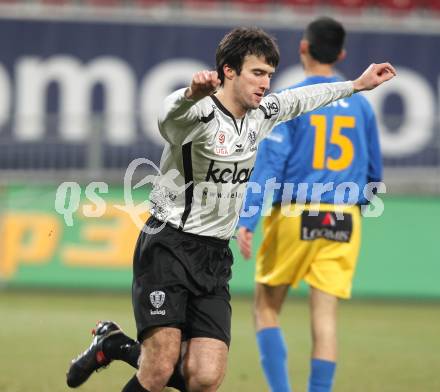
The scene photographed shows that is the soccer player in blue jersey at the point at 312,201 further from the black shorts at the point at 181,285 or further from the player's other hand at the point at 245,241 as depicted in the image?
the black shorts at the point at 181,285

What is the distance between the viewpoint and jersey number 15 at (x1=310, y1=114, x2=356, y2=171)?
620cm

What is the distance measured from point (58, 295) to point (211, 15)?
17.3 feet

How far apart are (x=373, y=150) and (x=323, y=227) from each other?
0.60m

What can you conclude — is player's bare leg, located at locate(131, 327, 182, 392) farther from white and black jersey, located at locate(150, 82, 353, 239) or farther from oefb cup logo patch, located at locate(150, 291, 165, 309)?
white and black jersey, located at locate(150, 82, 353, 239)

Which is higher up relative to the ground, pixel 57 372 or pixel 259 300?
pixel 259 300

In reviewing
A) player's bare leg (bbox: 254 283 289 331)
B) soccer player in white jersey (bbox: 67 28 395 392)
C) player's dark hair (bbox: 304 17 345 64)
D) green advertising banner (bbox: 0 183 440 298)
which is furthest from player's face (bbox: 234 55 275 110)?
green advertising banner (bbox: 0 183 440 298)

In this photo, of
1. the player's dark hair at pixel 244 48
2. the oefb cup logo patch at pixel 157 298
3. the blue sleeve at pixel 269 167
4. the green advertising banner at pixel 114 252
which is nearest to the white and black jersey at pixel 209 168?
the player's dark hair at pixel 244 48

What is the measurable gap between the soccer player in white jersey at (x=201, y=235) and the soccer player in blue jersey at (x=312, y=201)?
906mm

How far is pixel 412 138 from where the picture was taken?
13.2 metres

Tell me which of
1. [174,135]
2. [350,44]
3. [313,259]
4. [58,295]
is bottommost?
[58,295]

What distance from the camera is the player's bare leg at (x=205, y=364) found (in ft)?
16.5

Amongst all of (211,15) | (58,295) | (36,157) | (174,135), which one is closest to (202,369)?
(174,135)

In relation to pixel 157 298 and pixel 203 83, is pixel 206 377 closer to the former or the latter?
pixel 157 298

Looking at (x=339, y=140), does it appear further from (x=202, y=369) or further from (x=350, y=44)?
(x=350, y=44)
